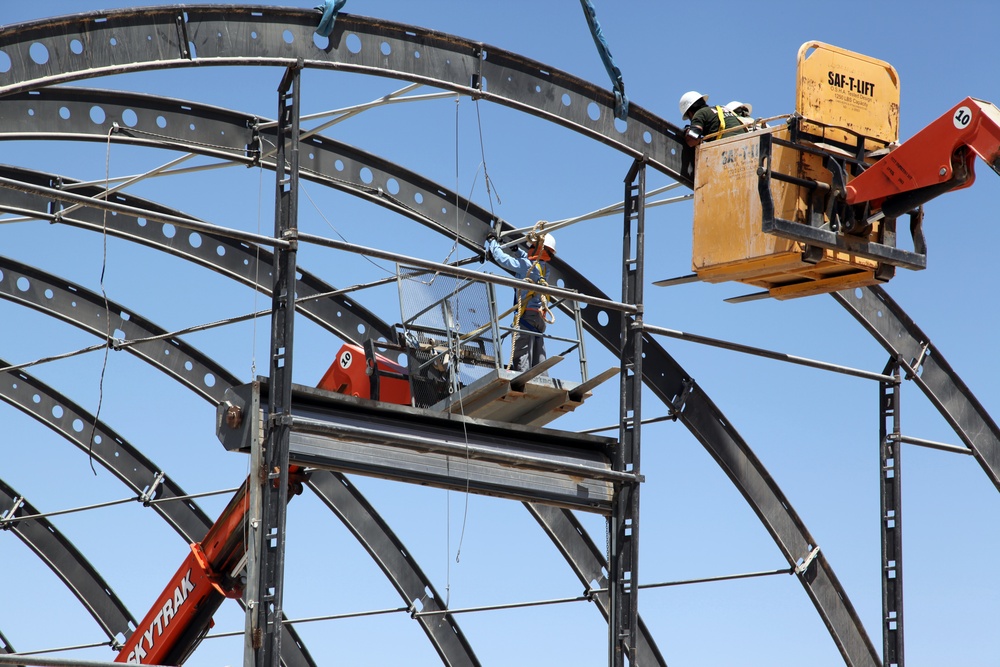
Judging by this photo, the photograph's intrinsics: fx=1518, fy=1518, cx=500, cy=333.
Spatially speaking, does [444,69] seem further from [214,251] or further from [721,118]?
[214,251]

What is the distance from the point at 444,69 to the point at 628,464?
4.66 metres

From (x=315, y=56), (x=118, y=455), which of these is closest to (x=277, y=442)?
(x=315, y=56)

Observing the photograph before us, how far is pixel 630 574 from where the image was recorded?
15844 millimetres

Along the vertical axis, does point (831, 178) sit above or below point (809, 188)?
above

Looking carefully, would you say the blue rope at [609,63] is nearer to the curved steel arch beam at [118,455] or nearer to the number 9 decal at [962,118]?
the number 9 decal at [962,118]

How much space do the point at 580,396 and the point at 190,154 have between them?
6.22 meters

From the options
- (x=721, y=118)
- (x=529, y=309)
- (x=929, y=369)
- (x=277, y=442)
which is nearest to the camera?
(x=277, y=442)

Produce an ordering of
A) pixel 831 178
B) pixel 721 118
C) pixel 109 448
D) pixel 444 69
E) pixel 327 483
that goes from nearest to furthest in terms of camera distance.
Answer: pixel 444 69
pixel 831 178
pixel 721 118
pixel 327 483
pixel 109 448

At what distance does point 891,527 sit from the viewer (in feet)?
66.0

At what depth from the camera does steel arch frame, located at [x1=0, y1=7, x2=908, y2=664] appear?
13469 mm

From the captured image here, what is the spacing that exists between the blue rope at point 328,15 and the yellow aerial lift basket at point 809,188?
14.4ft

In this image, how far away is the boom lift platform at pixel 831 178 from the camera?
1553cm

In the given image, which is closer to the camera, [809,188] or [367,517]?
[809,188]

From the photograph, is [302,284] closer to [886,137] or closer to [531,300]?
[531,300]
